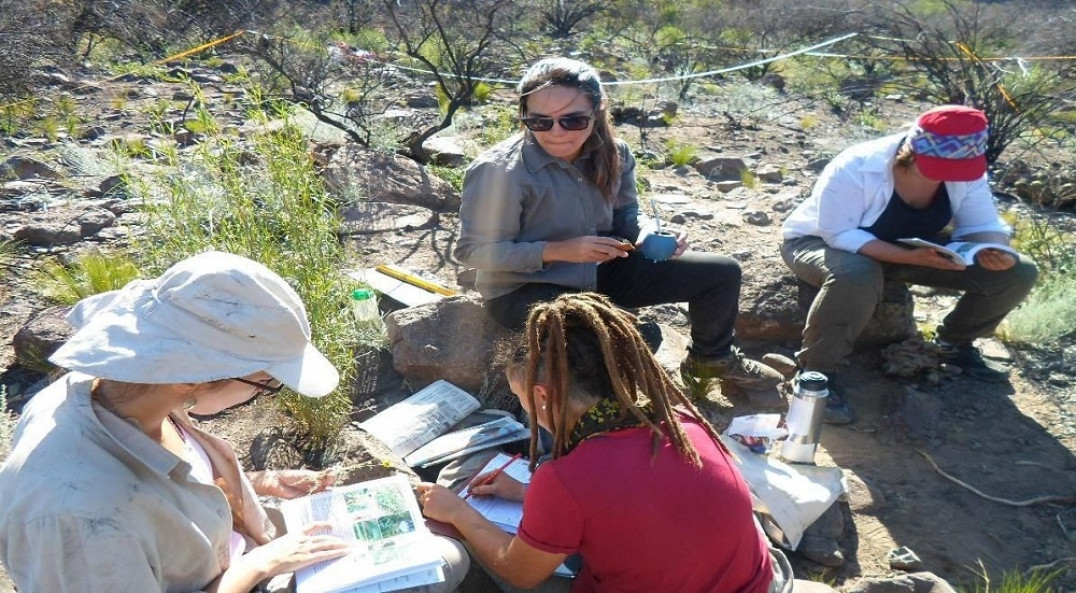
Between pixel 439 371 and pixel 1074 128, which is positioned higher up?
pixel 1074 128

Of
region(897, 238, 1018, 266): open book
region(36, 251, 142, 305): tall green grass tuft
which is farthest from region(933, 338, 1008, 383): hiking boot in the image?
region(36, 251, 142, 305): tall green grass tuft

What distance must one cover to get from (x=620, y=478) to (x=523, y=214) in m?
1.61

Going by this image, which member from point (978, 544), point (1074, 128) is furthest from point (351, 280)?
point (1074, 128)

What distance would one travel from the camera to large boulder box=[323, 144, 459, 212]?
538cm

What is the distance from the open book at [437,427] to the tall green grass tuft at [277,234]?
180 millimetres

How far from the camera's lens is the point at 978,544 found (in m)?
2.85

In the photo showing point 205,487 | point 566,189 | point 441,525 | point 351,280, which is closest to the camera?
point 205,487

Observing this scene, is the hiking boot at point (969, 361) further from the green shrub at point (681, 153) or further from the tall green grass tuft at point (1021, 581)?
the green shrub at point (681, 153)

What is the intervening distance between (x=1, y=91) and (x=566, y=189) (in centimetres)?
609

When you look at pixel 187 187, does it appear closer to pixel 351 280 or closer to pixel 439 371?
pixel 351 280

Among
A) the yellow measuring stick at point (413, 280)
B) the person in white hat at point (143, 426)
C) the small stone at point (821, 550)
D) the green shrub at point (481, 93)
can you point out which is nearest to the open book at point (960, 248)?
the small stone at point (821, 550)

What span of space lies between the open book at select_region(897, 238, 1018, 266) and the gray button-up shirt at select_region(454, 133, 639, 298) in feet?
4.40

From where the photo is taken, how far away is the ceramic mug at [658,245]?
3.13 metres

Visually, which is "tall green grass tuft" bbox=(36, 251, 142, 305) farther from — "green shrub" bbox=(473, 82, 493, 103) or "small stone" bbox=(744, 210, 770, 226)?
"green shrub" bbox=(473, 82, 493, 103)
